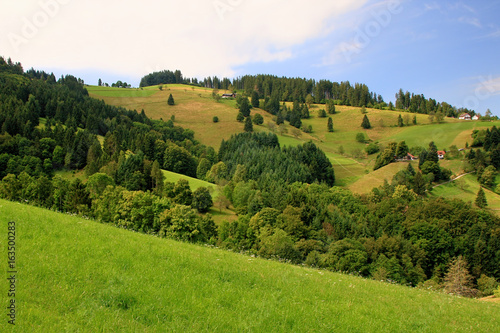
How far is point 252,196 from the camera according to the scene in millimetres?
91312

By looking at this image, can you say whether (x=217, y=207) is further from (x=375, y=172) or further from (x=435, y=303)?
(x=435, y=303)

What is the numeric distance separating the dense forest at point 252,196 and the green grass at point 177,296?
11.4 meters

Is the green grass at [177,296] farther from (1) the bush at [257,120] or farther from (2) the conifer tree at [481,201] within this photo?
(1) the bush at [257,120]

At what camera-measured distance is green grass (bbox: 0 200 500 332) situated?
26.2 feet

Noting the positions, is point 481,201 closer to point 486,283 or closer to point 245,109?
point 486,283

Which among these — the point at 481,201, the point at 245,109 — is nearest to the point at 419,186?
the point at 481,201

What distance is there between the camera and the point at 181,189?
86.0 meters

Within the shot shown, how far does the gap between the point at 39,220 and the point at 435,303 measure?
1739cm

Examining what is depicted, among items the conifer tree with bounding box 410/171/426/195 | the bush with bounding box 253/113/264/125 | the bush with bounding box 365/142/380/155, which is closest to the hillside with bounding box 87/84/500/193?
the bush with bounding box 365/142/380/155

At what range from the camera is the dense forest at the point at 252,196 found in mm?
57375

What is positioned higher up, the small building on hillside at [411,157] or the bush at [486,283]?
the small building on hillside at [411,157]

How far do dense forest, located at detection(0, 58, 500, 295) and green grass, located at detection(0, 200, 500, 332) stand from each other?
450 inches

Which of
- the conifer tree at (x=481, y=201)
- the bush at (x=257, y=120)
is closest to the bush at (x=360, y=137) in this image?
the bush at (x=257, y=120)

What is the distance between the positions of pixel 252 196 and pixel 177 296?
3240 inches
